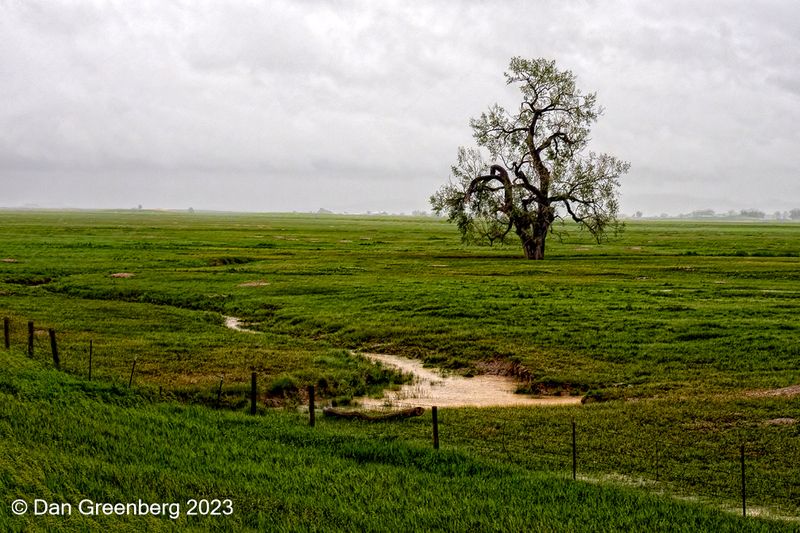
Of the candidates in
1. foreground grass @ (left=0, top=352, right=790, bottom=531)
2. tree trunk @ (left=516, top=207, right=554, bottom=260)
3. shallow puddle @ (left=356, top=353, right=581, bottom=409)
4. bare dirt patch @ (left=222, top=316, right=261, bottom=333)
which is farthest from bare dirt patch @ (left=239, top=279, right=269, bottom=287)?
foreground grass @ (left=0, top=352, right=790, bottom=531)

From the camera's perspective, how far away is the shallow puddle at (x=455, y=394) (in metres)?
27.0

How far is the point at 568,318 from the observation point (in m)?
40.9

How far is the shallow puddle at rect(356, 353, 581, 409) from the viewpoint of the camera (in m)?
27.0

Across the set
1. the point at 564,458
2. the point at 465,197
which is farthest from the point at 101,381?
the point at 465,197

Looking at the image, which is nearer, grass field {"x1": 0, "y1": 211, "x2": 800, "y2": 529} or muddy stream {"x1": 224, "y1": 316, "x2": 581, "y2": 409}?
grass field {"x1": 0, "y1": 211, "x2": 800, "y2": 529}

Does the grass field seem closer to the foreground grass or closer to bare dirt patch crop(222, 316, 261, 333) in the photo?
the foreground grass

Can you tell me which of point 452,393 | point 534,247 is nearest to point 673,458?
point 452,393

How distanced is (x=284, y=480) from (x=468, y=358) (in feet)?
61.0

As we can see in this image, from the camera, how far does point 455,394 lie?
2894 centimetres

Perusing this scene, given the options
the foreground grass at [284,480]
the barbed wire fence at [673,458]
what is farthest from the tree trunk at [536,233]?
the foreground grass at [284,480]

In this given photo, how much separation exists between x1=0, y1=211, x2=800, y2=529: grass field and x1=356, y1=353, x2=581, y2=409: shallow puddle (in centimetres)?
103

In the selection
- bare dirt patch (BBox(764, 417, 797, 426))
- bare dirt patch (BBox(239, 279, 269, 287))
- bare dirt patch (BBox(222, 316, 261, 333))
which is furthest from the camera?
bare dirt patch (BBox(239, 279, 269, 287))

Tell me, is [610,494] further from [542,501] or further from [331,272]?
[331,272]

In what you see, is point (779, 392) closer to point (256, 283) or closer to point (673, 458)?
point (673, 458)
